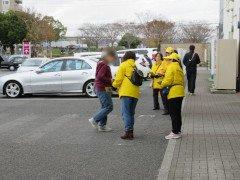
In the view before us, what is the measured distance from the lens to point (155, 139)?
9.87 metres

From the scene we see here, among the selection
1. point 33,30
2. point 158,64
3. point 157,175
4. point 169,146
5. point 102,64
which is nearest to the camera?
point 157,175

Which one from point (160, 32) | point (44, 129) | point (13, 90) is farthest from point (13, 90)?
point (160, 32)

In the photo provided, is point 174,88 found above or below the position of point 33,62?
below

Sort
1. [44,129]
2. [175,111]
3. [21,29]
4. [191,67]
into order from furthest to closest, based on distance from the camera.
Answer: [21,29] → [191,67] → [44,129] → [175,111]

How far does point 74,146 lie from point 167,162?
217 centimetres

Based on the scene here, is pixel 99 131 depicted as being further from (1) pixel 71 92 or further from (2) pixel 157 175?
(1) pixel 71 92

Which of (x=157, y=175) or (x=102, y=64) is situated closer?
(x=157, y=175)

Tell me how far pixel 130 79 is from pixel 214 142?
6.21 feet

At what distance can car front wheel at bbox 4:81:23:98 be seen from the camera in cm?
1853

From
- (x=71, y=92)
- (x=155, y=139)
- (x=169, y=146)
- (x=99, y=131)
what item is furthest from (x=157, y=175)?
(x=71, y=92)

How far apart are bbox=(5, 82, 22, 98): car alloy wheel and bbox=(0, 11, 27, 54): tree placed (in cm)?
5375

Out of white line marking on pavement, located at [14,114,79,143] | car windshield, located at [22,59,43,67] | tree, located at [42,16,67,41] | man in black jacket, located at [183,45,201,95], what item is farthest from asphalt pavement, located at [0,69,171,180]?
tree, located at [42,16,67,41]

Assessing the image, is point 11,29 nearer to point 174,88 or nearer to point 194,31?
point 194,31

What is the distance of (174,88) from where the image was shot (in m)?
9.61
